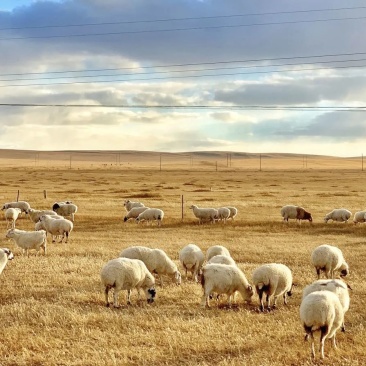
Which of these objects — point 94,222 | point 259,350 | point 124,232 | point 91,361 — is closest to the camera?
point 91,361

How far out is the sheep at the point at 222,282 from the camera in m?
13.0

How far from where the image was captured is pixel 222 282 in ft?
42.9

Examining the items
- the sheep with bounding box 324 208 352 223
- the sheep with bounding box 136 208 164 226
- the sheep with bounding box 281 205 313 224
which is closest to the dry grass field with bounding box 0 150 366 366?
the sheep with bounding box 136 208 164 226

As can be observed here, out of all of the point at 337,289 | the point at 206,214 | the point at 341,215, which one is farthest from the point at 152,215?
the point at 337,289

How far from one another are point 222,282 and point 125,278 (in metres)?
2.41

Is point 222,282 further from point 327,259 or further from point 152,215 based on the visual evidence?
point 152,215

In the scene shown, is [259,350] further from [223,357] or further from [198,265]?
[198,265]

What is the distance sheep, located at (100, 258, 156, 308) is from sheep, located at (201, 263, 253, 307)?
143 centimetres

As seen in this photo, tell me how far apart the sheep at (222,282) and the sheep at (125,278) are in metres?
1.43

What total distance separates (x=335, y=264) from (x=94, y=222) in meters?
19.2

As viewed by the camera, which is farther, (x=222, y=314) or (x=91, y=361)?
(x=222, y=314)

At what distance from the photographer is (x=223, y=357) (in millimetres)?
9695

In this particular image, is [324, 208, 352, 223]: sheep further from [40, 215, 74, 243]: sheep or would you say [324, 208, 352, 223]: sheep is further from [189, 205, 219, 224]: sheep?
[40, 215, 74, 243]: sheep

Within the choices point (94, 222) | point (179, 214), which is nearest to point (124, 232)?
point (94, 222)
